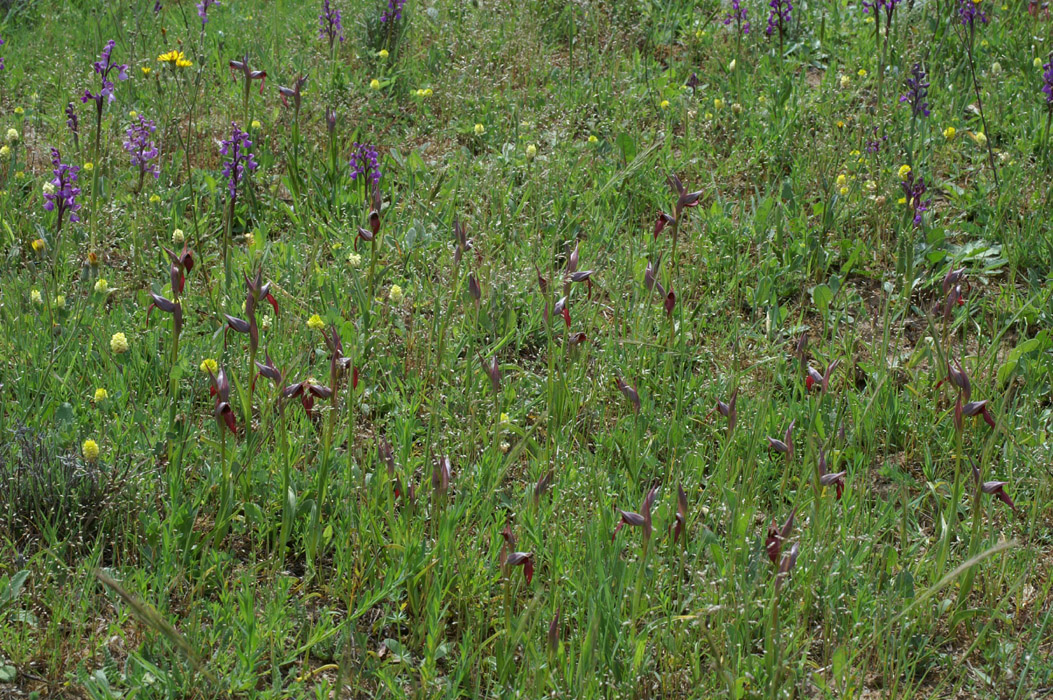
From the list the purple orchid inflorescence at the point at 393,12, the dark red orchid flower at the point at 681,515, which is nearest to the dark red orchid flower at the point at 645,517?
the dark red orchid flower at the point at 681,515

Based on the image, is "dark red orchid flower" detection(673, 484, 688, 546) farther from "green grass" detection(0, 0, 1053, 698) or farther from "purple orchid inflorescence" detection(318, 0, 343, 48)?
"purple orchid inflorescence" detection(318, 0, 343, 48)

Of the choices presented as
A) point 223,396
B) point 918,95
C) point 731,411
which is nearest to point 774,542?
point 731,411

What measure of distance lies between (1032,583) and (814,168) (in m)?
Result: 2.00

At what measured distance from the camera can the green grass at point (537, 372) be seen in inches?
75.8

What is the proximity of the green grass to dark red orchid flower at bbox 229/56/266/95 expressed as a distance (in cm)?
8

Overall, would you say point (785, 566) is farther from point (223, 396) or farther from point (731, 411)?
point (223, 396)

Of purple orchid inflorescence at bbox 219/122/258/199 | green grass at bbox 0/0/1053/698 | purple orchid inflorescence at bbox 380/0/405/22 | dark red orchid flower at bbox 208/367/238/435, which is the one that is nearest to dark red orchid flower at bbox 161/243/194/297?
green grass at bbox 0/0/1053/698

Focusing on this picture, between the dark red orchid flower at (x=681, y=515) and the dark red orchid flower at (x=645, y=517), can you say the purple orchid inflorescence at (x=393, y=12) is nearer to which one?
the dark red orchid flower at (x=681, y=515)

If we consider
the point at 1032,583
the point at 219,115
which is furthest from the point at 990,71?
the point at 219,115

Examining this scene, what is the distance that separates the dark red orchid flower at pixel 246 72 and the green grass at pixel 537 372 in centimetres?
8

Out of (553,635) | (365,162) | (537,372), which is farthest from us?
(365,162)

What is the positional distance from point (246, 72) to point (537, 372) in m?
1.46

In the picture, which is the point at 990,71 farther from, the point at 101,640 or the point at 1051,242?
the point at 101,640

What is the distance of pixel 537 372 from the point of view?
292 centimetres
